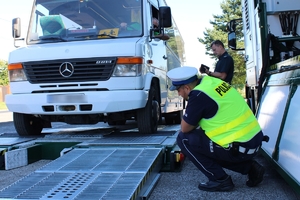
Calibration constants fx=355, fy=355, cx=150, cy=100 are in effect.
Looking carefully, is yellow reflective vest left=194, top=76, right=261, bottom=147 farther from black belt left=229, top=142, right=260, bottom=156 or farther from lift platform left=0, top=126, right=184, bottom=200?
lift platform left=0, top=126, right=184, bottom=200

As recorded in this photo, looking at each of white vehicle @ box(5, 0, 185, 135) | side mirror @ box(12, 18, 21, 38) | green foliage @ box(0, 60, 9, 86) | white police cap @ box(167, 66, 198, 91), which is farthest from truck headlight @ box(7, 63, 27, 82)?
green foliage @ box(0, 60, 9, 86)

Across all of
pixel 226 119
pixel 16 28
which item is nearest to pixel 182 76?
pixel 226 119

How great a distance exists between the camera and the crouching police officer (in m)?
3.34

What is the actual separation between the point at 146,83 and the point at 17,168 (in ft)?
7.04

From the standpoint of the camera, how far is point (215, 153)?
3.45m

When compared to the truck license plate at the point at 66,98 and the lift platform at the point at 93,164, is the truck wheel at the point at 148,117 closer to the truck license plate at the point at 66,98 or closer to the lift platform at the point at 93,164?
the lift platform at the point at 93,164

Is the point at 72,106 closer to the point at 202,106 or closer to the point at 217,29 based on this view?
the point at 202,106

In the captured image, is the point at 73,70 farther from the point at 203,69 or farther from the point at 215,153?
the point at 215,153

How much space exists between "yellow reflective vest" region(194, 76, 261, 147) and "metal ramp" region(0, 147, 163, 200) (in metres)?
0.79

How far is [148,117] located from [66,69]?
1.39 meters

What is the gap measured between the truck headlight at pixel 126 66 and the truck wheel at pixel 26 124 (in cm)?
184

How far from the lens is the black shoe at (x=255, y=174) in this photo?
11.7 ft

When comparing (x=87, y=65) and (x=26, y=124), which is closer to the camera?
(x=87, y=65)

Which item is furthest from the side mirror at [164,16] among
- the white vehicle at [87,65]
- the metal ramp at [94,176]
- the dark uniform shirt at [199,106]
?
the dark uniform shirt at [199,106]
